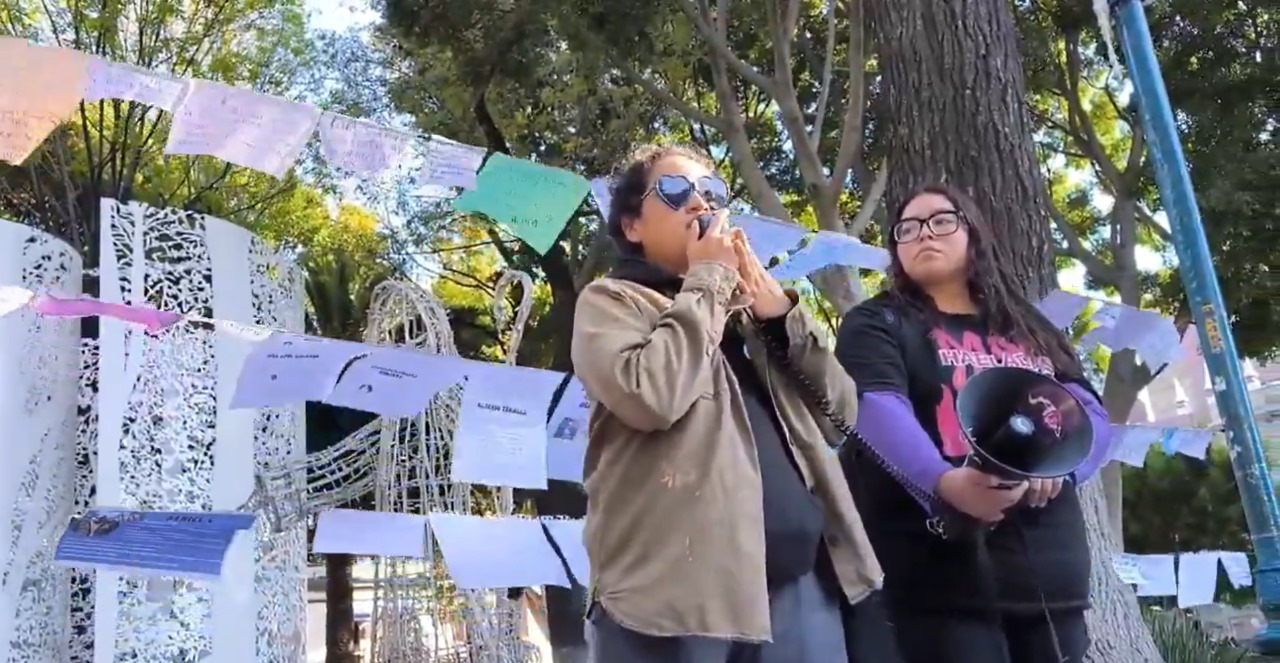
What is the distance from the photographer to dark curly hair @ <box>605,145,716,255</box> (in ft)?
6.71

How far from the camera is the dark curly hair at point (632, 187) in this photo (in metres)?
2.04

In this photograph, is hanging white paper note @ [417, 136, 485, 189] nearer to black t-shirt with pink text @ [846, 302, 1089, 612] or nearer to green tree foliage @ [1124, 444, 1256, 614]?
black t-shirt with pink text @ [846, 302, 1089, 612]

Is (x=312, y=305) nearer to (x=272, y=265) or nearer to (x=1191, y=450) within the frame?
(x=272, y=265)

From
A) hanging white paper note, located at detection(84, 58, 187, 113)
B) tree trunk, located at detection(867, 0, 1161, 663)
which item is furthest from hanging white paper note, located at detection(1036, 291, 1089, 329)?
hanging white paper note, located at detection(84, 58, 187, 113)

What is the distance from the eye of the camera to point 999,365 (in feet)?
6.94

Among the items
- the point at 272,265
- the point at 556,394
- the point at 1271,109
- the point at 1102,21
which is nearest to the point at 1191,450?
the point at 1271,109

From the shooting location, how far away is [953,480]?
1.90 m

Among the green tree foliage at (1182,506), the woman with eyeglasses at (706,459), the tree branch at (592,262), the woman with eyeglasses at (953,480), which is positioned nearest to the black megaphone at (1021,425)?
the woman with eyeglasses at (953,480)

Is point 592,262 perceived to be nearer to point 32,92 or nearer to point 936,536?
point 32,92

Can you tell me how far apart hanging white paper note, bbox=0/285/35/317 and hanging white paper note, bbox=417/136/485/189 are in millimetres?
1582

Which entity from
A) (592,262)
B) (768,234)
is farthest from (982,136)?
(592,262)

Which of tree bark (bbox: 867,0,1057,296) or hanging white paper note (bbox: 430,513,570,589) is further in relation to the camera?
hanging white paper note (bbox: 430,513,570,589)

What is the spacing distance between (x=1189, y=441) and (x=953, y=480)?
6.94 m

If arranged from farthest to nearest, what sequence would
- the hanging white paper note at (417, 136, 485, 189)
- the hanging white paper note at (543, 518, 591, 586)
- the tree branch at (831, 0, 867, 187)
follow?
the tree branch at (831, 0, 867, 187)
the hanging white paper note at (543, 518, 591, 586)
the hanging white paper note at (417, 136, 485, 189)
